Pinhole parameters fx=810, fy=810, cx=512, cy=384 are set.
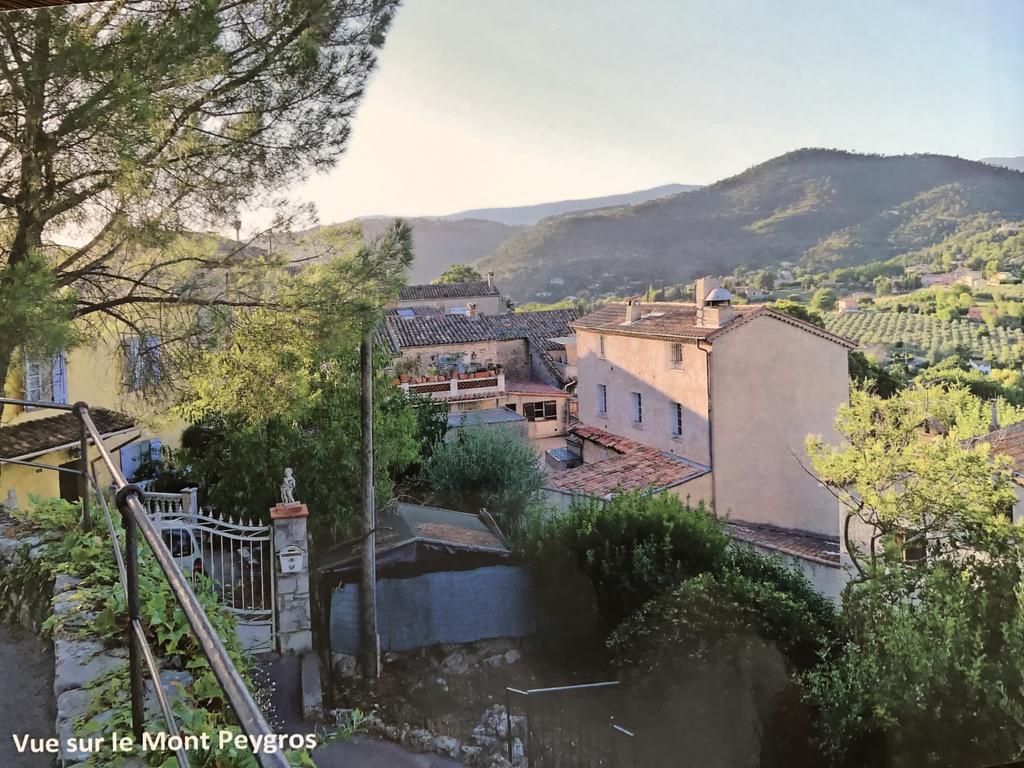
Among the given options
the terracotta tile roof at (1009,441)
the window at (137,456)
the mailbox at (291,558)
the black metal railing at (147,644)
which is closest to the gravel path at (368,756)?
the mailbox at (291,558)

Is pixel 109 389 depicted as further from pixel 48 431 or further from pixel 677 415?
pixel 677 415

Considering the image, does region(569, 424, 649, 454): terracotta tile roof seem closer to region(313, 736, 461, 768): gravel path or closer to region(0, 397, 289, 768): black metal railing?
region(313, 736, 461, 768): gravel path

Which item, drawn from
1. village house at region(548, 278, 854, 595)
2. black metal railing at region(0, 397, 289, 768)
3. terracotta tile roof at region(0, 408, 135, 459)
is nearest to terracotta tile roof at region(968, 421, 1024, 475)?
village house at region(548, 278, 854, 595)

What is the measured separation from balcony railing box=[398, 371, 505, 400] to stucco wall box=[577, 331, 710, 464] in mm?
256

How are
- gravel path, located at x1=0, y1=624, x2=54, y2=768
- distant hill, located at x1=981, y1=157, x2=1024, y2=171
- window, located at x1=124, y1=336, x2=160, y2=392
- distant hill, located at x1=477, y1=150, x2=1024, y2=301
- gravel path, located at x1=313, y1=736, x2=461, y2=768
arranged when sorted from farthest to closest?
distant hill, located at x1=981, y1=157, x2=1024, y2=171
distant hill, located at x1=477, y1=150, x2=1024, y2=301
window, located at x1=124, y1=336, x2=160, y2=392
gravel path, located at x1=313, y1=736, x2=461, y2=768
gravel path, located at x1=0, y1=624, x2=54, y2=768

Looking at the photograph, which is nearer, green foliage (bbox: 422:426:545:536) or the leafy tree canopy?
the leafy tree canopy

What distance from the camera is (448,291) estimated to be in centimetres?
242

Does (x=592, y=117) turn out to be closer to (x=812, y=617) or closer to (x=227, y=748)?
(x=812, y=617)

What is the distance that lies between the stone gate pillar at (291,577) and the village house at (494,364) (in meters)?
0.49

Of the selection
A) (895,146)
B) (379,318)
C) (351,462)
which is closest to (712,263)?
(895,146)

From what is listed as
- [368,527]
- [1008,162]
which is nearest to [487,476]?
[368,527]

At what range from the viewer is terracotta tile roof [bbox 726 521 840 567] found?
2.28 metres

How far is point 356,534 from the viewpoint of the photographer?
226 cm

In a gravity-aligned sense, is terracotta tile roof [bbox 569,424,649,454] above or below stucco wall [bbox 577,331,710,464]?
below
